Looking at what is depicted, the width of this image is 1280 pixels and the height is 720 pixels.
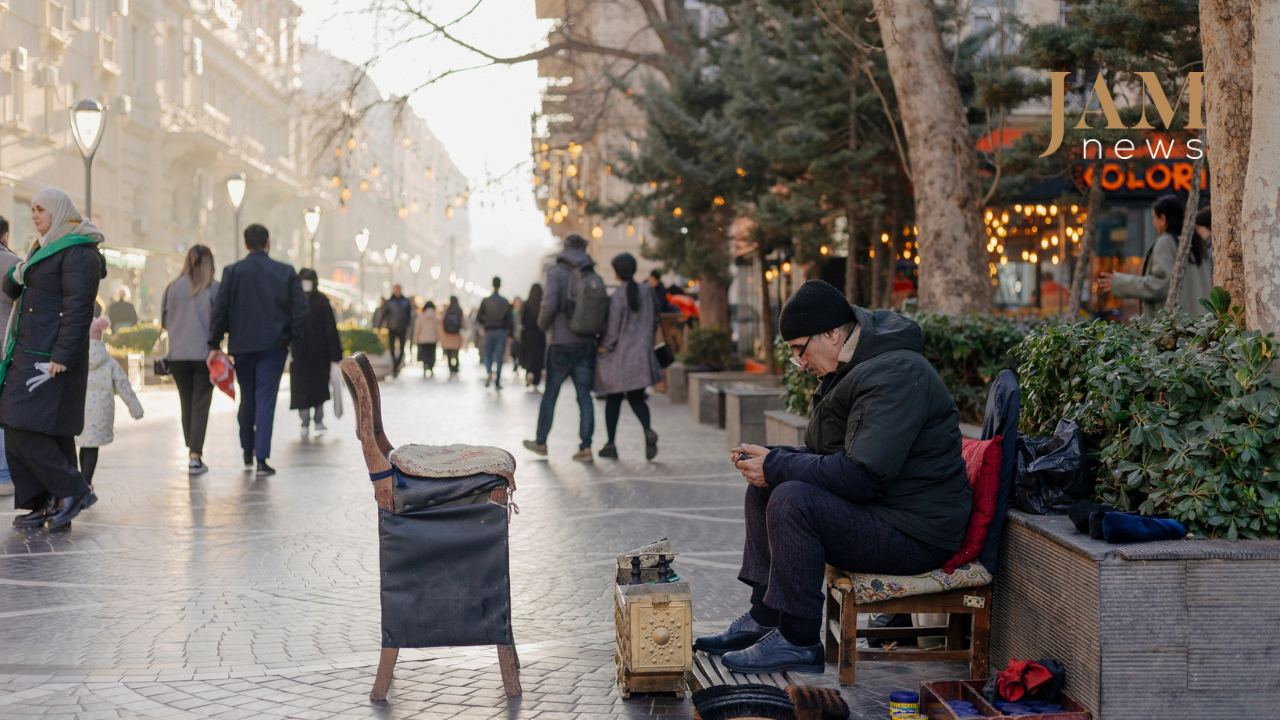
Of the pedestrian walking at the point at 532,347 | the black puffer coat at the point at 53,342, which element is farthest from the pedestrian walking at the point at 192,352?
the pedestrian walking at the point at 532,347

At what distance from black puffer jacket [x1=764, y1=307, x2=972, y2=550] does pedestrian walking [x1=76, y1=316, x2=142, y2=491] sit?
5.74 metres

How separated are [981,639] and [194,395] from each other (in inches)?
307

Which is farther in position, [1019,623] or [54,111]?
[54,111]

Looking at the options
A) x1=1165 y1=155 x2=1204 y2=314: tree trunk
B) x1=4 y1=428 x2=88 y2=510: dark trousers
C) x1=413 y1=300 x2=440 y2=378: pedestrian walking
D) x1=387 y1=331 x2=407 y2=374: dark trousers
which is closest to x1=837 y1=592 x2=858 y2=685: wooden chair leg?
x1=1165 y1=155 x2=1204 y2=314: tree trunk

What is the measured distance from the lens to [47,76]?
29391 millimetres

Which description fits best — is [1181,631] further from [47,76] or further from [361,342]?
[47,76]

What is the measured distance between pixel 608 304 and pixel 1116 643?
788 centimetres

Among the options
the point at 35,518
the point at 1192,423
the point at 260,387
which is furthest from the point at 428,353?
the point at 1192,423

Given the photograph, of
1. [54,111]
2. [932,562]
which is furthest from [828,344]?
[54,111]

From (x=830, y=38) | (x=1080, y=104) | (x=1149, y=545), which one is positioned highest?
(x=830, y=38)

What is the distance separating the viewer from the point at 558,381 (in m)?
11.5

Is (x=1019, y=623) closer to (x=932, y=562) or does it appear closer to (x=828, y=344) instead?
(x=932, y=562)

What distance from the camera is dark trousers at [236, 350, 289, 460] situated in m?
10.4

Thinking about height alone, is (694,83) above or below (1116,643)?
above
